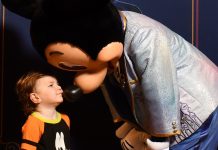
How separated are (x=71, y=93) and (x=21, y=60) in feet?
1.20

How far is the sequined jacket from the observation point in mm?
1080

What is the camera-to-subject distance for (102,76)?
1.11m

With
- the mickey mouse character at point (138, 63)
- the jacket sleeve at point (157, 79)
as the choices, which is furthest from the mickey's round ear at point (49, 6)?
the jacket sleeve at point (157, 79)

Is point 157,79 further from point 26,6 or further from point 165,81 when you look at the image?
point 26,6

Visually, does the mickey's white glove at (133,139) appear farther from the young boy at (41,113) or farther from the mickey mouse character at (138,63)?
the young boy at (41,113)

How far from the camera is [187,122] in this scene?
3.80ft

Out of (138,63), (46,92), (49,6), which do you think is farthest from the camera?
(46,92)

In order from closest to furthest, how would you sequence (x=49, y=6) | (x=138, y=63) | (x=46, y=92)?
1. (x=49, y=6)
2. (x=138, y=63)
3. (x=46, y=92)

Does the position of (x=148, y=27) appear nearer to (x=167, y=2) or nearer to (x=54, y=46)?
(x=54, y=46)

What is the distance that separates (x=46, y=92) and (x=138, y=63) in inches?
11.2

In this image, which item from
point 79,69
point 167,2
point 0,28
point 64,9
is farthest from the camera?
point 167,2

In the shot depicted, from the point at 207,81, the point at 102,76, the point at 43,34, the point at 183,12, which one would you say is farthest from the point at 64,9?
the point at 183,12

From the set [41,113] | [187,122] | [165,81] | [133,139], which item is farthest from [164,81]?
[41,113]

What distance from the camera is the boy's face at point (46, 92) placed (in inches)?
47.7
